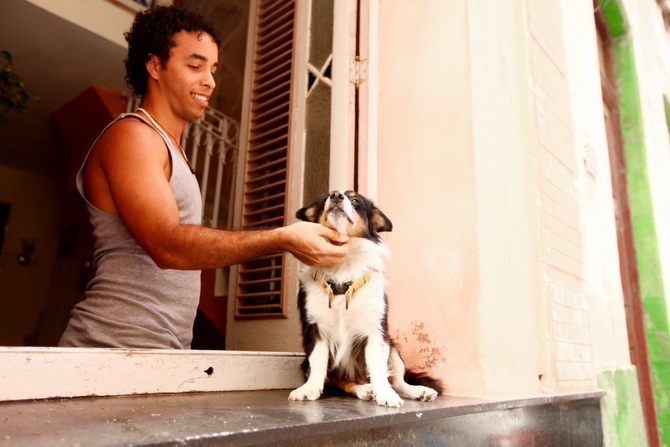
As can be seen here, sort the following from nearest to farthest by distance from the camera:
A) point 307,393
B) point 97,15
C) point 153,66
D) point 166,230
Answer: point 166,230 → point 307,393 → point 153,66 → point 97,15

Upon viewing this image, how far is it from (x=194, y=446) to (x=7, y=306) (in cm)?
611

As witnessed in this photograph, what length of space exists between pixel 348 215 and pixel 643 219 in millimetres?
3847

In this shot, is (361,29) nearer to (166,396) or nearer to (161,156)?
(161,156)

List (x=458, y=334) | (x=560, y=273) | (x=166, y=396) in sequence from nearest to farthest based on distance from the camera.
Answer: (x=166, y=396)
(x=458, y=334)
(x=560, y=273)

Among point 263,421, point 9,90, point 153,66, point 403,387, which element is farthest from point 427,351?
point 9,90

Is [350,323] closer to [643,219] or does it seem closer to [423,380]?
[423,380]

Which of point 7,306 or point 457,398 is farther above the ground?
point 7,306

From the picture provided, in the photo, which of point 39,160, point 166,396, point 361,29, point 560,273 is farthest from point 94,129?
point 560,273

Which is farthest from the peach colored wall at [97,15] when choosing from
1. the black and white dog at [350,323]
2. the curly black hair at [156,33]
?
the black and white dog at [350,323]

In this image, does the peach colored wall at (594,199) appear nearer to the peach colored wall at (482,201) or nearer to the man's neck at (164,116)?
the peach colored wall at (482,201)

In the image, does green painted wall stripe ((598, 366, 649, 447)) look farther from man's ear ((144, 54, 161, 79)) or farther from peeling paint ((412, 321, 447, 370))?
man's ear ((144, 54, 161, 79))

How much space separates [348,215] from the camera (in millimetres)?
1739

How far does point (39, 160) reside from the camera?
5875 millimetres

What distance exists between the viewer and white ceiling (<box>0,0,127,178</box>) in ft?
13.0
